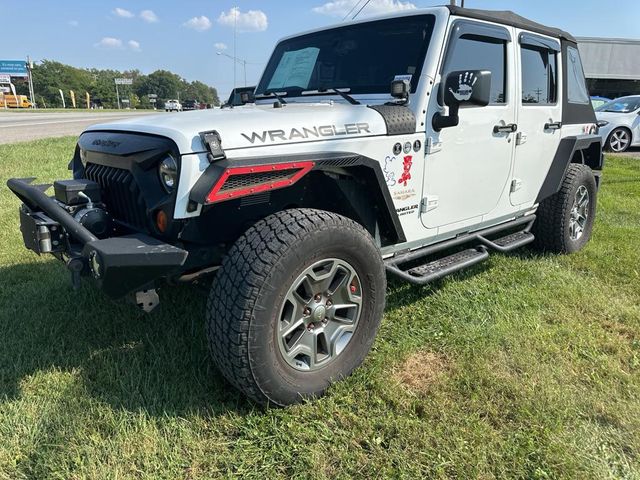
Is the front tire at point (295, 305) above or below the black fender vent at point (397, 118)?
below

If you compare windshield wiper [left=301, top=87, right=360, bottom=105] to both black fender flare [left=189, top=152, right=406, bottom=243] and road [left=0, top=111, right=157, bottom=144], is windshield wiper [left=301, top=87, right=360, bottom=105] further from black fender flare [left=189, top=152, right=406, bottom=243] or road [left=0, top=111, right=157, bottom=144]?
road [left=0, top=111, right=157, bottom=144]

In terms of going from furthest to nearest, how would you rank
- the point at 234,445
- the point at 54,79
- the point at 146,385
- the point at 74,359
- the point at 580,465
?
the point at 54,79 → the point at 74,359 → the point at 146,385 → the point at 234,445 → the point at 580,465

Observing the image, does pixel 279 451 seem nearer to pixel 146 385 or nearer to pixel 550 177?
pixel 146 385

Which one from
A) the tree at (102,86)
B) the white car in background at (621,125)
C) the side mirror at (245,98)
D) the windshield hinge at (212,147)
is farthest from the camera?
the tree at (102,86)

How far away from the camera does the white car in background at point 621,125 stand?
12.9m

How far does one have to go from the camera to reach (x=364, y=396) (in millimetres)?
2564

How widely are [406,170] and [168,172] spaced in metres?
1.39

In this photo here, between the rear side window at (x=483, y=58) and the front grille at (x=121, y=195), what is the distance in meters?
1.98

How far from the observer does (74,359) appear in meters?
2.86

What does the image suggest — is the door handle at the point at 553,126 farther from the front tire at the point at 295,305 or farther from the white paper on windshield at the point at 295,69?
the front tire at the point at 295,305

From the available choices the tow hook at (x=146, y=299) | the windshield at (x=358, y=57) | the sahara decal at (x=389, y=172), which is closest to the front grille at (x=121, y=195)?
the tow hook at (x=146, y=299)

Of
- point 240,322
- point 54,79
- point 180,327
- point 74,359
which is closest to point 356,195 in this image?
point 240,322

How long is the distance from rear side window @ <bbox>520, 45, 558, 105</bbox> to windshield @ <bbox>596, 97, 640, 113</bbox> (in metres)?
10.8

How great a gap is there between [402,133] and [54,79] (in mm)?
111221
